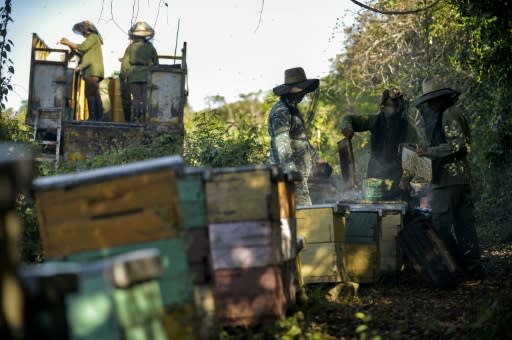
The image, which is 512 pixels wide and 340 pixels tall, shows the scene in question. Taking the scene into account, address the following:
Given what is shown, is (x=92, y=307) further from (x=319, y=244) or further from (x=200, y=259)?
(x=319, y=244)

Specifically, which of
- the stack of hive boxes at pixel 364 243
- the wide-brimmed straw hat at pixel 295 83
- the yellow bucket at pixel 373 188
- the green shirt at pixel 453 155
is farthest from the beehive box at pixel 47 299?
the yellow bucket at pixel 373 188

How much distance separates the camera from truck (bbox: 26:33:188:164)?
15.8 metres

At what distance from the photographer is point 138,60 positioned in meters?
16.4

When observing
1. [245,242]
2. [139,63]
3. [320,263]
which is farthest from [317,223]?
[139,63]

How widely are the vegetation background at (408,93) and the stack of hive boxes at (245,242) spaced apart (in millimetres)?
306

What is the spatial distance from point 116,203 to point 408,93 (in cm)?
1687

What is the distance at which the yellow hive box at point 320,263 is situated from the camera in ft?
29.4

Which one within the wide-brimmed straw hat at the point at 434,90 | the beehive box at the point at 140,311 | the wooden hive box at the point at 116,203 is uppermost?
the wide-brimmed straw hat at the point at 434,90

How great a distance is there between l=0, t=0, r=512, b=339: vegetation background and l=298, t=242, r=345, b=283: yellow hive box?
1.14m

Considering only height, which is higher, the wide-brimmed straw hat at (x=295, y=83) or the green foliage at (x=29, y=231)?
the wide-brimmed straw hat at (x=295, y=83)

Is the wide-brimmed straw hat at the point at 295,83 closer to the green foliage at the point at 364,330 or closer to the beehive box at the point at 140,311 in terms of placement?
the green foliage at the point at 364,330

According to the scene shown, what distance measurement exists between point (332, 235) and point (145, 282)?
501 cm

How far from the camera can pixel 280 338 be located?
625cm

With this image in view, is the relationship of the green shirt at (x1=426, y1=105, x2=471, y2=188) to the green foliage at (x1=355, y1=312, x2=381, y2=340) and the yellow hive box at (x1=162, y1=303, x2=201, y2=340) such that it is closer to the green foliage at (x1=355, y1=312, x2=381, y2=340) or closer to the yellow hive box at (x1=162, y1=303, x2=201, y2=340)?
the green foliage at (x1=355, y1=312, x2=381, y2=340)
